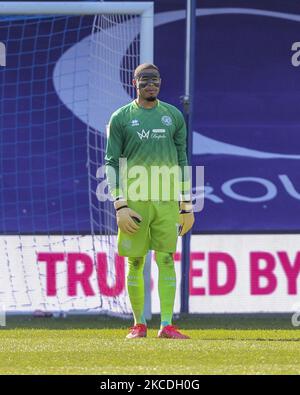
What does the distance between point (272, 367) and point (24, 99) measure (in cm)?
517

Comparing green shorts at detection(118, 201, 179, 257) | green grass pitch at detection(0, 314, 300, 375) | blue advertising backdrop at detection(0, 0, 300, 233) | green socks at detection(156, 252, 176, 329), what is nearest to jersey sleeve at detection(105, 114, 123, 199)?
green shorts at detection(118, 201, 179, 257)

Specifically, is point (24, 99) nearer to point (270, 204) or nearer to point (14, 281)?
point (14, 281)

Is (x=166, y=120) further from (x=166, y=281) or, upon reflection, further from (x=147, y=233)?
(x=166, y=281)

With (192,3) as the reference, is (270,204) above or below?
below

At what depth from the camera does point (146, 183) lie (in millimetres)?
8039

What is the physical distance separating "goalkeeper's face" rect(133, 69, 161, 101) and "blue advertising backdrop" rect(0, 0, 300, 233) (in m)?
2.84

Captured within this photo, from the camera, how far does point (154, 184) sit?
8.04 meters

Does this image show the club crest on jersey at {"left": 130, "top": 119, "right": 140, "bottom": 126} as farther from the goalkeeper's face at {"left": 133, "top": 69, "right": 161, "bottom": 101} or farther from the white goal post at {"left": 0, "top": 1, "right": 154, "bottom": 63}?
the white goal post at {"left": 0, "top": 1, "right": 154, "bottom": 63}

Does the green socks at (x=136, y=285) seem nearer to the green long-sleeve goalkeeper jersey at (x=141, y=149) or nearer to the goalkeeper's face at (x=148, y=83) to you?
the green long-sleeve goalkeeper jersey at (x=141, y=149)

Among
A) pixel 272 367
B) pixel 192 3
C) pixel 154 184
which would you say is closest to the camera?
pixel 272 367

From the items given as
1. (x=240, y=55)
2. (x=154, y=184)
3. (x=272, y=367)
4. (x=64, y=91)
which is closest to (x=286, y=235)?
(x=240, y=55)

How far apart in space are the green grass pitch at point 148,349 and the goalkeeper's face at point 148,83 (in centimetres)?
159
